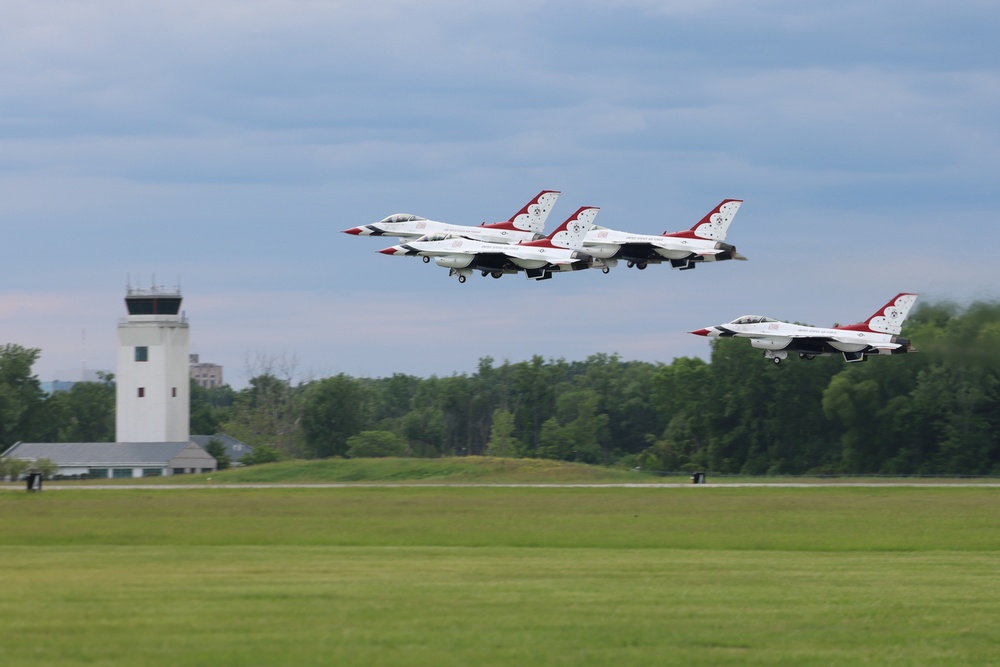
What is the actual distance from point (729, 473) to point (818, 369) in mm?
12441

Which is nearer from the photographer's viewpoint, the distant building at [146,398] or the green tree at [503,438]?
the distant building at [146,398]

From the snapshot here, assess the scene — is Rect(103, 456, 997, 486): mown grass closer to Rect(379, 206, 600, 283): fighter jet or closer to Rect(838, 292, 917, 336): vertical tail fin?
Rect(838, 292, 917, 336): vertical tail fin

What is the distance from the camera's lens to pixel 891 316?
7775 centimetres

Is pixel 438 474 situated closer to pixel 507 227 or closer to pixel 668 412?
pixel 507 227

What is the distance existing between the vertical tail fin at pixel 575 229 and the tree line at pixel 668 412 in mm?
23746

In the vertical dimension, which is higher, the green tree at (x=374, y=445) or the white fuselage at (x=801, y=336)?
the white fuselage at (x=801, y=336)

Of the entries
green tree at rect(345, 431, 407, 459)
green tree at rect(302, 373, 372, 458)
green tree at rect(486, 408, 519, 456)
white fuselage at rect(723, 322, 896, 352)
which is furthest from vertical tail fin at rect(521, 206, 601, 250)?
green tree at rect(486, 408, 519, 456)

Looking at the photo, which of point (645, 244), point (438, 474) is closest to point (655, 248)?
point (645, 244)

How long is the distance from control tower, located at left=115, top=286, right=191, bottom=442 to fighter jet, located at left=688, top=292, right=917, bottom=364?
55719 mm

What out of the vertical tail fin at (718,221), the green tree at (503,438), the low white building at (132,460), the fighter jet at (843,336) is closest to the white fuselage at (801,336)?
the fighter jet at (843,336)

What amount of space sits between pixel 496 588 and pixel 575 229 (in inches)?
1654

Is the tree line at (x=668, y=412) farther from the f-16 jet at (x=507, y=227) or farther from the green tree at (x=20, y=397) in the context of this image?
the f-16 jet at (x=507, y=227)

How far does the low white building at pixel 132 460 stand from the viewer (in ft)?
365

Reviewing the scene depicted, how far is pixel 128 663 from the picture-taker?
760 inches
